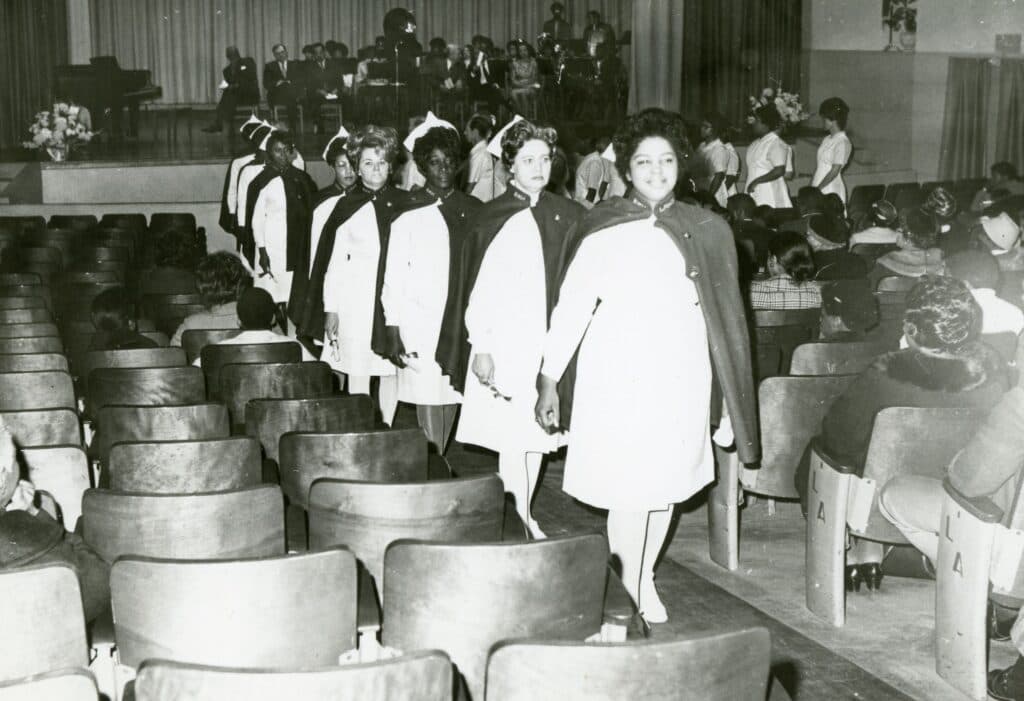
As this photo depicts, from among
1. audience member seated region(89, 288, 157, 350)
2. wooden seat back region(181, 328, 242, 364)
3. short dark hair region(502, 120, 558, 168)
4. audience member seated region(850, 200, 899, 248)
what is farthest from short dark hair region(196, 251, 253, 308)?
audience member seated region(850, 200, 899, 248)

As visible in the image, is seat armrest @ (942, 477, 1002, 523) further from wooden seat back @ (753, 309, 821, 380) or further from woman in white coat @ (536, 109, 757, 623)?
wooden seat back @ (753, 309, 821, 380)

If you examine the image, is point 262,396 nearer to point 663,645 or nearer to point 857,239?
point 663,645

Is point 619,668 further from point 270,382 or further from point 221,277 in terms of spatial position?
point 221,277

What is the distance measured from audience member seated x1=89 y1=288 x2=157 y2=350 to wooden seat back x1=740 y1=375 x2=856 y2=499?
267 cm

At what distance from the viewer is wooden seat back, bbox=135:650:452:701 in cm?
191

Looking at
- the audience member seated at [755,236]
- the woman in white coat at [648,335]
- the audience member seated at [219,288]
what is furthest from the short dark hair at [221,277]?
the audience member seated at [755,236]

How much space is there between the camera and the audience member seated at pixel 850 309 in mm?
5160

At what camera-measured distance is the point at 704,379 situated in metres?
3.77

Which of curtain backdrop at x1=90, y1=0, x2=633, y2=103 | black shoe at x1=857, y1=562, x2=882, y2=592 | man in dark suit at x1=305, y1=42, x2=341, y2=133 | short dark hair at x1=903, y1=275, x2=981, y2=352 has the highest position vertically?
curtain backdrop at x1=90, y1=0, x2=633, y2=103

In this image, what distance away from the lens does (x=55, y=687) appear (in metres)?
1.91

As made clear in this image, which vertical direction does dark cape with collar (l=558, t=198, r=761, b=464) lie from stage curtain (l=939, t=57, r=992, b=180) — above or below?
below

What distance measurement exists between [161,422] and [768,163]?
9539mm

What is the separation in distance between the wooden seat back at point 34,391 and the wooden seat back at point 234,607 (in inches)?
89.7

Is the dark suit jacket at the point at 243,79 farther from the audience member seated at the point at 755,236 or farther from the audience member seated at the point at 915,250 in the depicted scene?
the audience member seated at the point at 915,250
